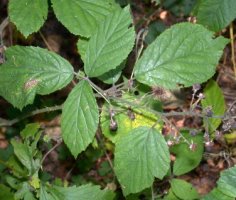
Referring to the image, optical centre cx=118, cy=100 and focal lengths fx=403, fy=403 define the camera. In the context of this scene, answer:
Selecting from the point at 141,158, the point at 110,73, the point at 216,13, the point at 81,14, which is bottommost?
the point at 141,158

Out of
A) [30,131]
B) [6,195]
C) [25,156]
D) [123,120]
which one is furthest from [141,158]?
[6,195]

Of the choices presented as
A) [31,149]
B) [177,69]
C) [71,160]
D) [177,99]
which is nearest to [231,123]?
[177,69]

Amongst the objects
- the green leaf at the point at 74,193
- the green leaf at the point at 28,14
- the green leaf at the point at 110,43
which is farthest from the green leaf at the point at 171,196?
the green leaf at the point at 28,14

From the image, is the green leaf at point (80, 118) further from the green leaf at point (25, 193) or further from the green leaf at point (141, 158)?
the green leaf at point (25, 193)

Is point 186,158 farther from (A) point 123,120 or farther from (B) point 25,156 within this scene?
(B) point 25,156

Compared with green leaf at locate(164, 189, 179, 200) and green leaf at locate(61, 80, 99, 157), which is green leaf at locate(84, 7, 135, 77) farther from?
green leaf at locate(164, 189, 179, 200)

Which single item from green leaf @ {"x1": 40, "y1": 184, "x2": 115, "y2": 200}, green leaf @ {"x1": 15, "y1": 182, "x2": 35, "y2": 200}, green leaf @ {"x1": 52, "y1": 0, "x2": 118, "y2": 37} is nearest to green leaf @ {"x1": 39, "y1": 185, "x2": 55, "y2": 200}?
green leaf @ {"x1": 40, "y1": 184, "x2": 115, "y2": 200}

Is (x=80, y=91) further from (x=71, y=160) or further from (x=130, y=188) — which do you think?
(x=71, y=160)
